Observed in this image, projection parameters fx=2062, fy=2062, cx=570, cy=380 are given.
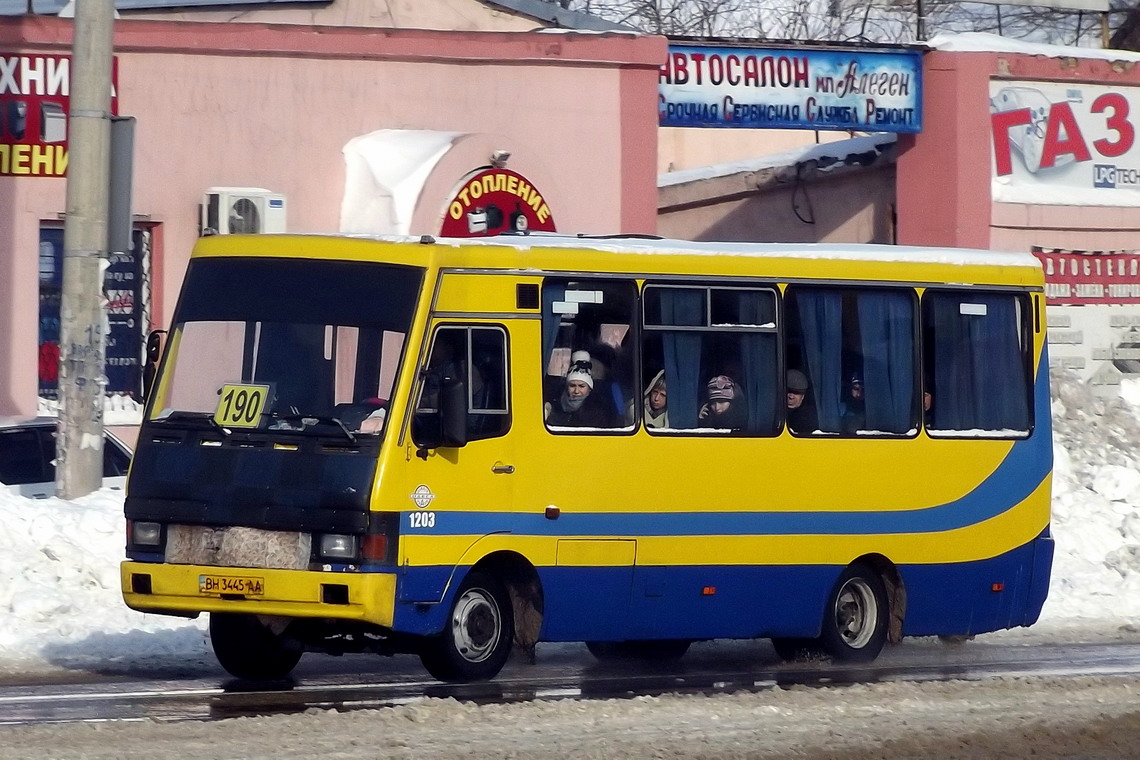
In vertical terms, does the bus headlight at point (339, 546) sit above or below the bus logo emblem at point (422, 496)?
below

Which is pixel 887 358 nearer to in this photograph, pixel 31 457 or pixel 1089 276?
pixel 31 457

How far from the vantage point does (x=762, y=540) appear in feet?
41.2

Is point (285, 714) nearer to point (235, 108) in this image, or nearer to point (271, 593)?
point (271, 593)

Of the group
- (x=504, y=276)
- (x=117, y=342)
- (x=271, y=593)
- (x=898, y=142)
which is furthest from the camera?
(x=898, y=142)

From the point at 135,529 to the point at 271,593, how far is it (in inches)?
39.3

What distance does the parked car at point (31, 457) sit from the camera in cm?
1681

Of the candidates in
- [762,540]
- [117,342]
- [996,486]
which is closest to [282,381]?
[762,540]

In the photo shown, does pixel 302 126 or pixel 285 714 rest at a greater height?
pixel 302 126

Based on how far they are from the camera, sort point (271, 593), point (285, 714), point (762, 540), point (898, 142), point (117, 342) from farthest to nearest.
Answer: point (898, 142) → point (117, 342) → point (762, 540) → point (271, 593) → point (285, 714)

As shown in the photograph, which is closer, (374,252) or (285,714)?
(285,714)

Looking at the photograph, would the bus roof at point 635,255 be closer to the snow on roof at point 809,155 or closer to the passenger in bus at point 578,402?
the passenger in bus at point 578,402

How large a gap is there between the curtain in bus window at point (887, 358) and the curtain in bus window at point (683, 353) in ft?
4.62

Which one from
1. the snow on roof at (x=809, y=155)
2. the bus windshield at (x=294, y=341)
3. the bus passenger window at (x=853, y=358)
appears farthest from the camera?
the snow on roof at (x=809, y=155)

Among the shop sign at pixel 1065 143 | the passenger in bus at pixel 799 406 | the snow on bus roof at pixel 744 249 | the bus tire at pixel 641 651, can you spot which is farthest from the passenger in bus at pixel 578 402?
the shop sign at pixel 1065 143
